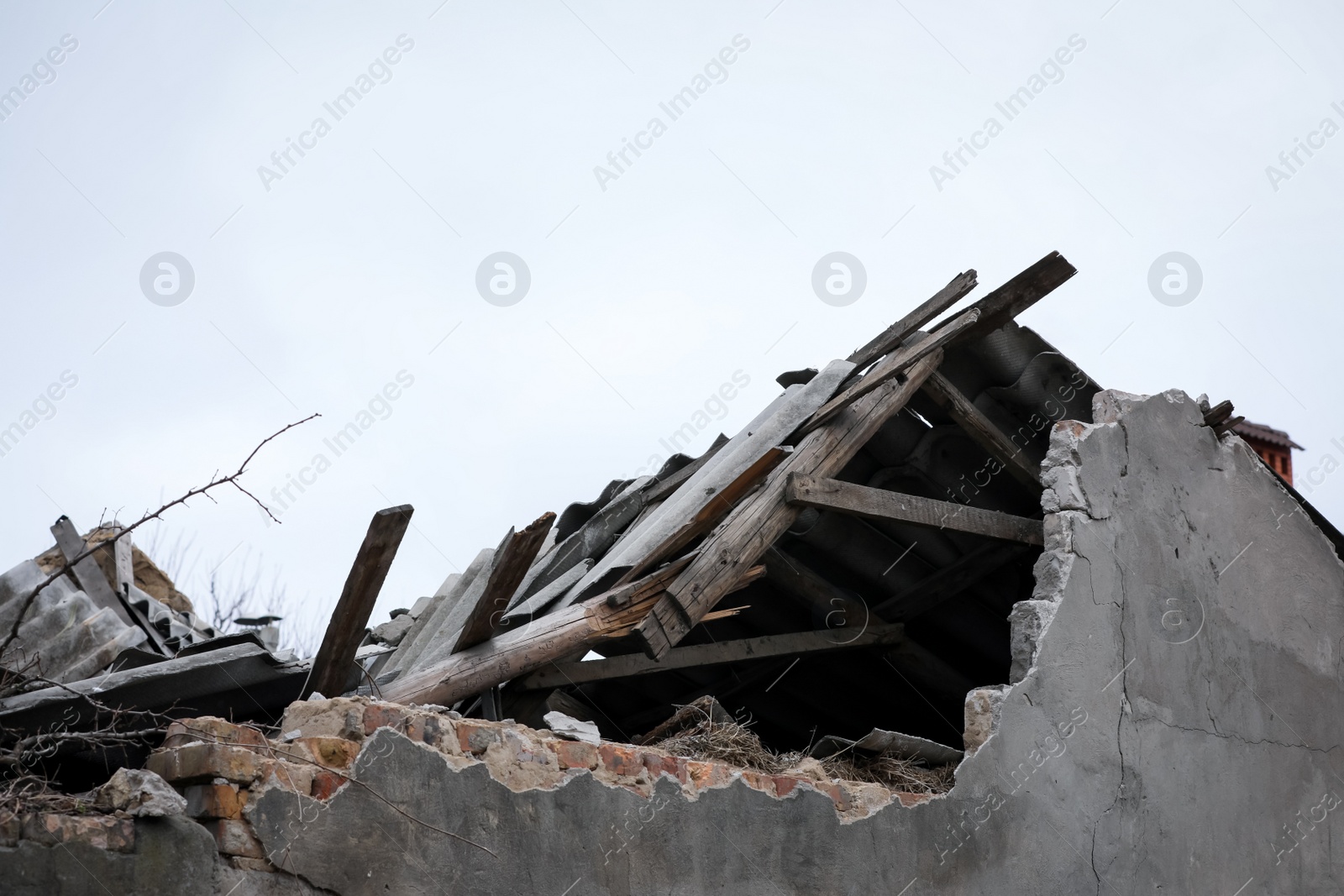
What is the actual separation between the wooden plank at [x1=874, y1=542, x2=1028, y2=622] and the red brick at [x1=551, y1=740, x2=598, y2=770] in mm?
3001

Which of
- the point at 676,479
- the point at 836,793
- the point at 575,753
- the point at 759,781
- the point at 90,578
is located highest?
the point at 676,479

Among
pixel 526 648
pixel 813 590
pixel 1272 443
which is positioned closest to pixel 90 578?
pixel 526 648

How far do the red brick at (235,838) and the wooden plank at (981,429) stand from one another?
12.1ft

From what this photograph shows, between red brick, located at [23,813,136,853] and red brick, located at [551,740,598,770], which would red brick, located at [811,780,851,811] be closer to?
red brick, located at [551,740,598,770]

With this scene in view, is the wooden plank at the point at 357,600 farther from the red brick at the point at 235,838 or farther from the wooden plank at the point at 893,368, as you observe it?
the wooden plank at the point at 893,368

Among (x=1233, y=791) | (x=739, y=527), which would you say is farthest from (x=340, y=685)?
(x=1233, y=791)

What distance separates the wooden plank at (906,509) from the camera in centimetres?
501

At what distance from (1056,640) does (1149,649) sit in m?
0.67

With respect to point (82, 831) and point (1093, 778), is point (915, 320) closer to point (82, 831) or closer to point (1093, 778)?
point (1093, 778)

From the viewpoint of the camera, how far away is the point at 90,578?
564 centimetres

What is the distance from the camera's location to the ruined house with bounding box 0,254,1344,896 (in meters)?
3.29

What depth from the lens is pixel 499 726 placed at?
370cm

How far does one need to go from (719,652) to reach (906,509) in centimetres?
126

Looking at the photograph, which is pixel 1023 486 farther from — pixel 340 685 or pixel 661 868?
pixel 340 685
